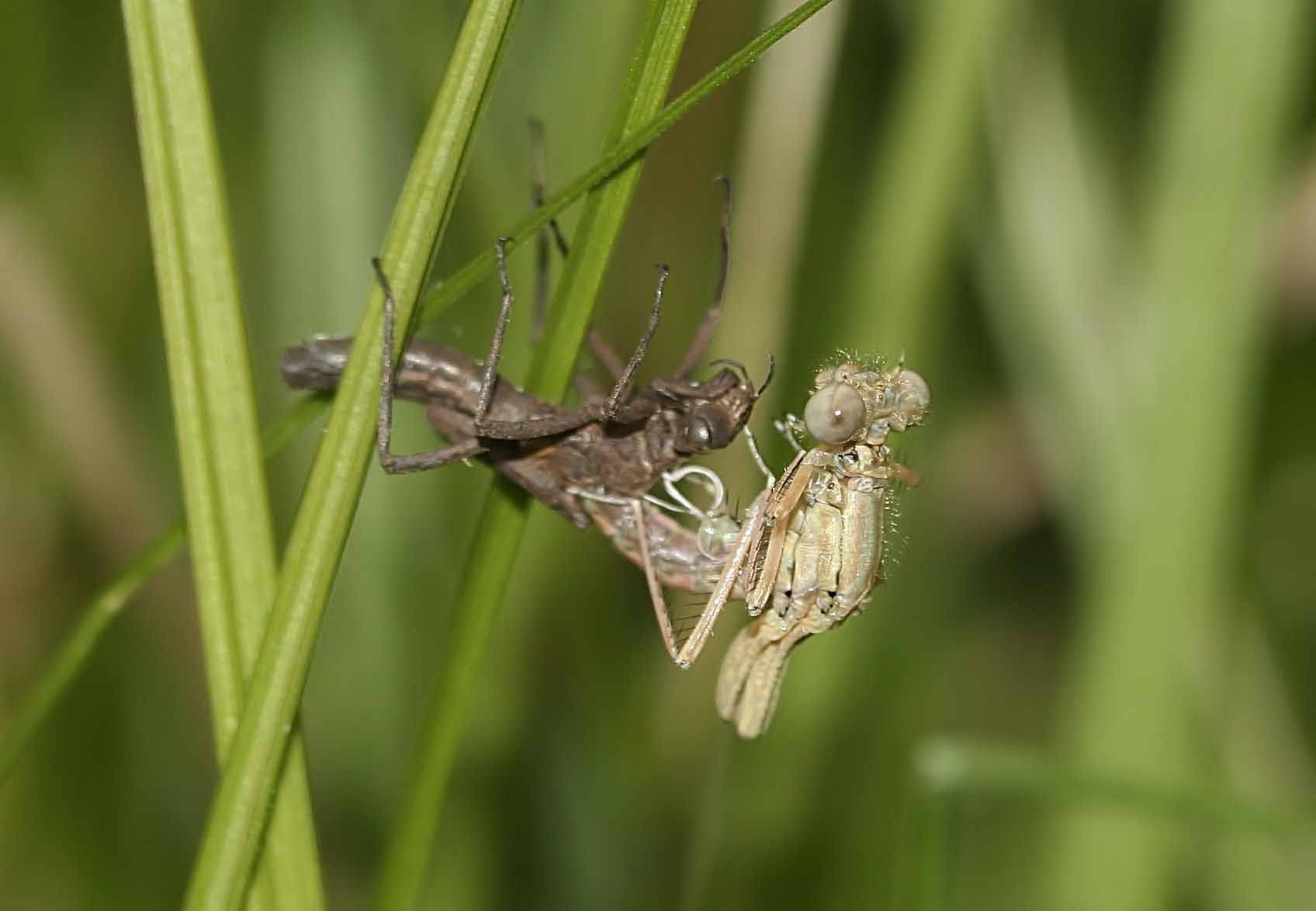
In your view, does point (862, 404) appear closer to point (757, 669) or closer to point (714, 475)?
point (714, 475)

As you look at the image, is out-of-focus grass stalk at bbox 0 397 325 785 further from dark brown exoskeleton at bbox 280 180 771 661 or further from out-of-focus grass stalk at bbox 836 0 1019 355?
out-of-focus grass stalk at bbox 836 0 1019 355

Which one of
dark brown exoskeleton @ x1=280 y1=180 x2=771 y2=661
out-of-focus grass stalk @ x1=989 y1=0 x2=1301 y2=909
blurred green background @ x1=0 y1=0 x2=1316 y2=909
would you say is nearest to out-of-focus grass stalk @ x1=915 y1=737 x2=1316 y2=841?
blurred green background @ x1=0 y1=0 x2=1316 y2=909

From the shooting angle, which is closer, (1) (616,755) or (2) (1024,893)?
(1) (616,755)

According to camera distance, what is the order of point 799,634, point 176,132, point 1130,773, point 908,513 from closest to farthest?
point 176,132
point 799,634
point 1130,773
point 908,513

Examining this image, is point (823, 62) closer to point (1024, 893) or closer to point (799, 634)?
point (799, 634)

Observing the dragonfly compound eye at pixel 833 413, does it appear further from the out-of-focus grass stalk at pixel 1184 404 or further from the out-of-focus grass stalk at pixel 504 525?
the out-of-focus grass stalk at pixel 1184 404

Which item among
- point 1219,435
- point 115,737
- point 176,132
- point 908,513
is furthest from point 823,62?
point 115,737
